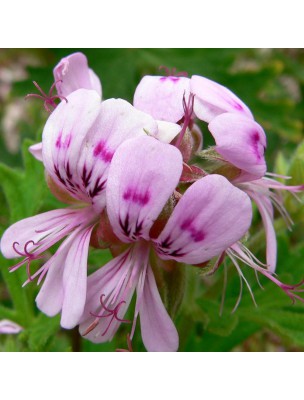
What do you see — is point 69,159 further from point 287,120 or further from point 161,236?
point 287,120

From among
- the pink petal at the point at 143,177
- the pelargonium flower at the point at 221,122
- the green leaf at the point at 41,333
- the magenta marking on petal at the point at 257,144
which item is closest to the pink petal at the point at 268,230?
the pelargonium flower at the point at 221,122

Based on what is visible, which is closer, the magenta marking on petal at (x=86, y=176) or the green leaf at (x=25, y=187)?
the magenta marking on petal at (x=86, y=176)

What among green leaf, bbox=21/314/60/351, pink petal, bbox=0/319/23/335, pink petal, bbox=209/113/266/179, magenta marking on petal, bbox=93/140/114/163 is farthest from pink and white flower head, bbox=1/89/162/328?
pink petal, bbox=0/319/23/335

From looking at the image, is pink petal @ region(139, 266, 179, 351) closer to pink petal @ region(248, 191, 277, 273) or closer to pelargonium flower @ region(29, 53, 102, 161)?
pink petal @ region(248, 191, 277, 273)

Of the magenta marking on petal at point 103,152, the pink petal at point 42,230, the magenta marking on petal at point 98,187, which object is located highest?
the magenta marking on petal at point 103,152

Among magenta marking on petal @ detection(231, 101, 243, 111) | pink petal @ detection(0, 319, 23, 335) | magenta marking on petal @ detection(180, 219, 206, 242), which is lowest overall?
pink petal @ detection(0, 319, 23, 335)

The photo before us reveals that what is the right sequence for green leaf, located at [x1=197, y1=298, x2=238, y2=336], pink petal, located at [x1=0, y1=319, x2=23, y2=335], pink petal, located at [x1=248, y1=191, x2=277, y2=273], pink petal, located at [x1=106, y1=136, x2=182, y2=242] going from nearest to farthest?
pink petal, located at [x1=106, y1=136, x2=182, y2=242], pink petal, located at [x1=248, y1=191, x2=277, y2=273], green leaf, located at [x1=197, y1=298, x2=238, y2=336], pink petal, located at [x1=0, y1=319, x2=23, y2=335]

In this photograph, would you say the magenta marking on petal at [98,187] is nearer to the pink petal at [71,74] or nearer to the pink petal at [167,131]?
the pink petal at [167,131]
